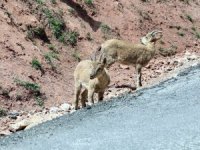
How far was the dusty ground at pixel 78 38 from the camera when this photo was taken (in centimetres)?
1692

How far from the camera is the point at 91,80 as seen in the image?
46.2ft

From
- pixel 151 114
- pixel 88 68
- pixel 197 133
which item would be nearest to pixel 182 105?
pixel 151 114

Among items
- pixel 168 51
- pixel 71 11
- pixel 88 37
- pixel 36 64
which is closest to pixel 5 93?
pixel 36 64

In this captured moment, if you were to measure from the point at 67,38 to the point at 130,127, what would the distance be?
36.8 ft

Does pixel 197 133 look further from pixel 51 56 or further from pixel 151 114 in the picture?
pixel 51 56

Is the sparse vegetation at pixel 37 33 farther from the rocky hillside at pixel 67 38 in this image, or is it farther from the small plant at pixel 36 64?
the small plant at pixel 36 64

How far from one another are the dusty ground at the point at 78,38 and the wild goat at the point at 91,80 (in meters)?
1.66

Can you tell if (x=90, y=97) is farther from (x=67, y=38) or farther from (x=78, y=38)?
(x=78, y=38)

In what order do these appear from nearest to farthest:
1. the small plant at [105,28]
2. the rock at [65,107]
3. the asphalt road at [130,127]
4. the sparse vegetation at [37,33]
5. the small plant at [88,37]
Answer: the asphalt road at [130,127], the rock at [65,107], the sparse vegetation at [37,33], the small plant at [88,37], the small plant at [105,28]

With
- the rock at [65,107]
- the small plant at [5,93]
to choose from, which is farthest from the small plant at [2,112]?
the rock at [65,107]

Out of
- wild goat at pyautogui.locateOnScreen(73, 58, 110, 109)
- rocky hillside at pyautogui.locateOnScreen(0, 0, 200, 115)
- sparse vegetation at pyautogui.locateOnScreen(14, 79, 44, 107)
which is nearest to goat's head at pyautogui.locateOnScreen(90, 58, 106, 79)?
wild goat at pyautogui.locateOnScreen(73, 58, 110, 109)

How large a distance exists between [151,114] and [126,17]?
536 inches

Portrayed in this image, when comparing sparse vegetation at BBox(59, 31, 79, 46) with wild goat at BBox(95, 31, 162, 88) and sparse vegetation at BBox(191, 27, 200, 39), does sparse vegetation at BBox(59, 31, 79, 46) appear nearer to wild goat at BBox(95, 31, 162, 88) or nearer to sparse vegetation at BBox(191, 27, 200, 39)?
wild goat at BBox(95, 31, 162, 88)

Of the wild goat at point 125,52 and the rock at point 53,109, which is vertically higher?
the wild goat at point 125,52
